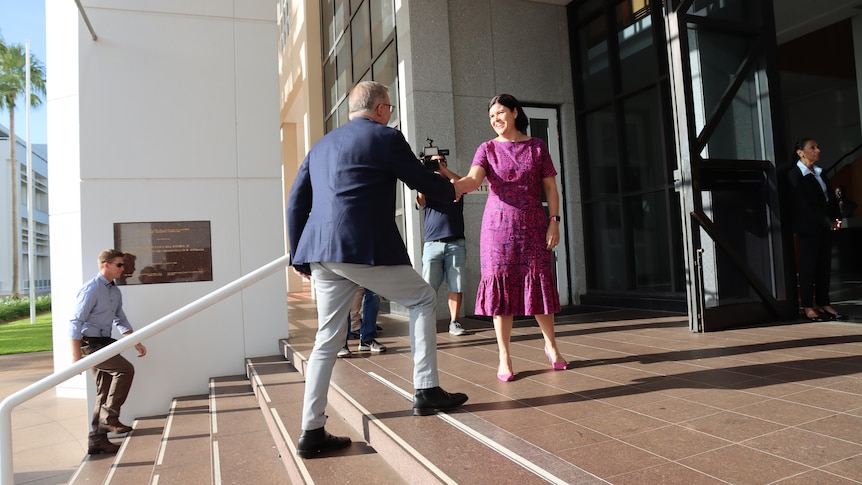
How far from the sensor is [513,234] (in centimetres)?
362

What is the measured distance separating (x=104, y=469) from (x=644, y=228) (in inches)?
264

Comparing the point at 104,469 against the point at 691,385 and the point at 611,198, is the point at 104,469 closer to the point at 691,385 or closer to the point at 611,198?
the point at 691,385

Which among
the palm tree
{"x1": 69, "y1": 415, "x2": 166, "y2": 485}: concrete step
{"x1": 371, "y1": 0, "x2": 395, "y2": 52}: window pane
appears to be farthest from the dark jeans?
the palm tree

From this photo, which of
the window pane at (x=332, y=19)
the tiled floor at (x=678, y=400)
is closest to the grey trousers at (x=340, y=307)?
the tiled floor at (x=678, y=400)

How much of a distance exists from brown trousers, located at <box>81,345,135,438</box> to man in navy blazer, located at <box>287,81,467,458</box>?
3736mm

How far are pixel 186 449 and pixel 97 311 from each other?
6.77 ft

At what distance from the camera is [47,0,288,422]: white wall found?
598cm

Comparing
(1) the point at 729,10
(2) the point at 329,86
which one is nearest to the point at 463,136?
(1) the point at 729,10

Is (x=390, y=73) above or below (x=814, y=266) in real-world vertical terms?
above

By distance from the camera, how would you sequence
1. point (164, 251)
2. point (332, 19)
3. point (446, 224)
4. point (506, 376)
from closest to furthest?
1. point (506, 376)
2. point (446, 224)
3. point (164, 251)
4. point (332, 19)

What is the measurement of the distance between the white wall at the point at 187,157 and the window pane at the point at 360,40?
305cm

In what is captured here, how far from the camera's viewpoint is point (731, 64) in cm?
578

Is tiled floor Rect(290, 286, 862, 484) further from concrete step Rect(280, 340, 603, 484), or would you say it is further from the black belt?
the black belt

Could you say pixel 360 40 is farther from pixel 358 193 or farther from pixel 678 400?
pixel 678 400
